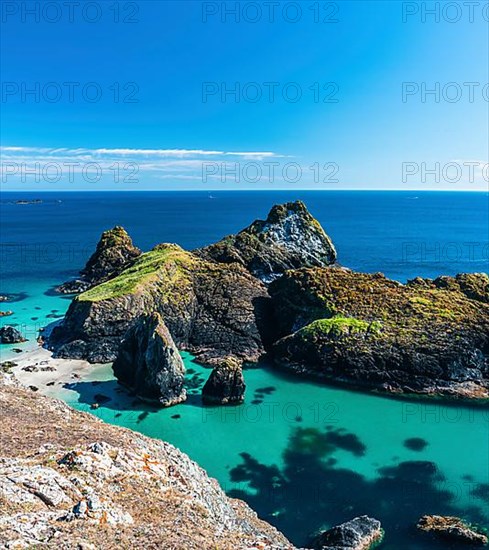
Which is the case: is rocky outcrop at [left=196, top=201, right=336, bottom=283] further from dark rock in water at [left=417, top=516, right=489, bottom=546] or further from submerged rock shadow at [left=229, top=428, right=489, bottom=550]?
dark rock in water at [left=417, top=516, right=489, bottom=546]

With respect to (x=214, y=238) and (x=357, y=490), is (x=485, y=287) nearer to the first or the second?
(x=357, y=490)

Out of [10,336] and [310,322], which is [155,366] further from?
[10,336]

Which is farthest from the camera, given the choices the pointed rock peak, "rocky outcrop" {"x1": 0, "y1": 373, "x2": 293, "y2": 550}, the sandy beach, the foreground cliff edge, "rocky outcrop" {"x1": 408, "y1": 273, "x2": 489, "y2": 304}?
the pointed rock peak


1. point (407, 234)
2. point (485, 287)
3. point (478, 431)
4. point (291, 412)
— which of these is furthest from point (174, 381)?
point (407, 234)

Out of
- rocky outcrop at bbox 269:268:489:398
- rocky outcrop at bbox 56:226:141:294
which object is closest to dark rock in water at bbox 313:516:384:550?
rocky outcrop at bbox 269:268:489:398

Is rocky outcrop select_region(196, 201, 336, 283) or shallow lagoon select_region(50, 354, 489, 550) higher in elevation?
rocky outcrop select_region(196, 201, 336, 283)

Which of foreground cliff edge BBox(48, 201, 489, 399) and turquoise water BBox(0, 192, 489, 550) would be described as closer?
turquoise water BBox(0, 192, 489, 550)
